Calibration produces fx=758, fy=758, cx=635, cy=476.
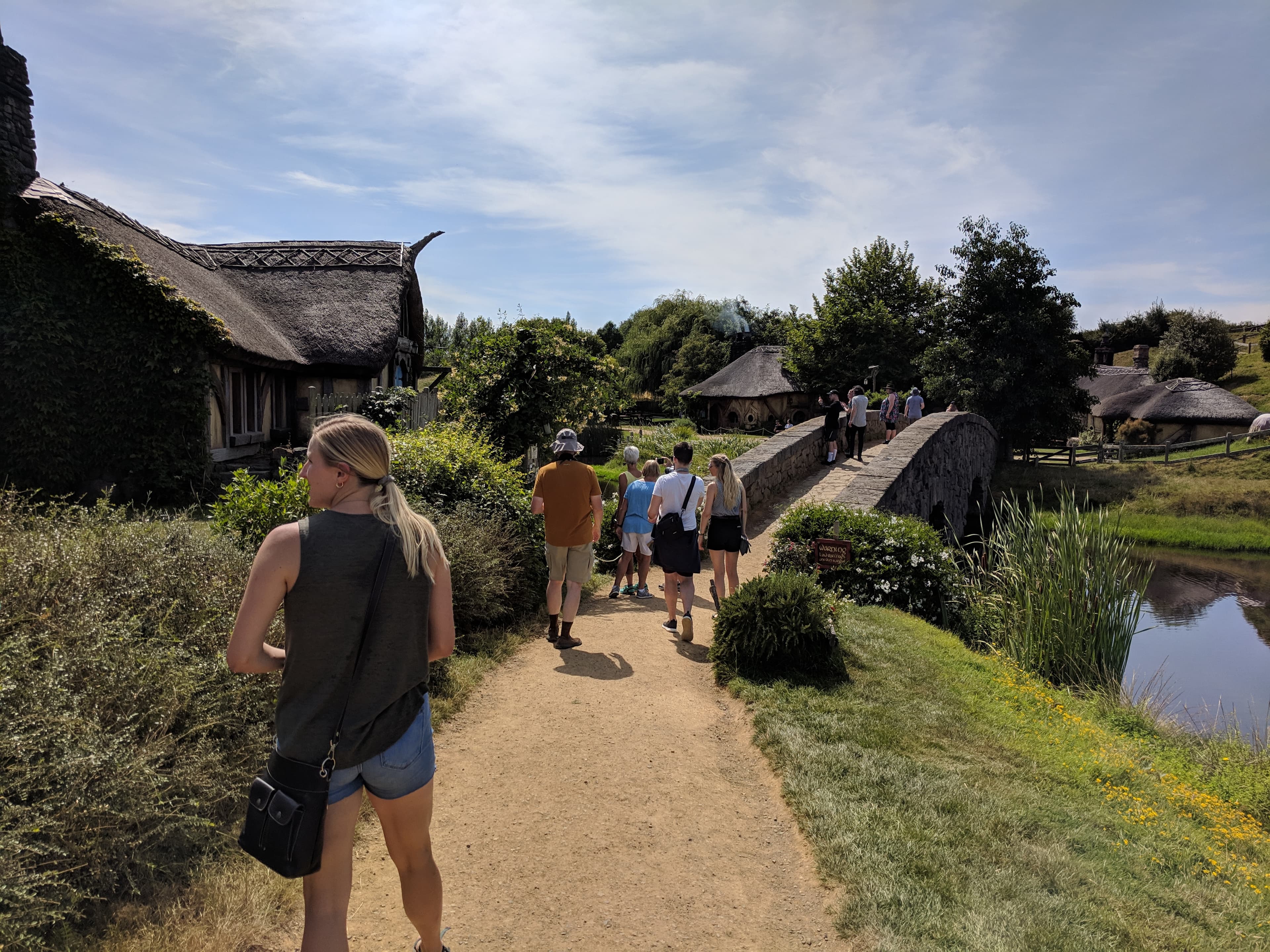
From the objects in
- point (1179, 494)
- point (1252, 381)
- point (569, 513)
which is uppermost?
point (1252, 381)

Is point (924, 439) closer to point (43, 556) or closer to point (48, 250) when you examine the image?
point (43, 556)

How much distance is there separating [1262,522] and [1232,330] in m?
44.0

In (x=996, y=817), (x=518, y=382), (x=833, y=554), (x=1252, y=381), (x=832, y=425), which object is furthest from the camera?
(x=1252, y=381)

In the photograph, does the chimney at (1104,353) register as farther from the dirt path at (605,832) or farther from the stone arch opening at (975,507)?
the dirt path at (605,832)

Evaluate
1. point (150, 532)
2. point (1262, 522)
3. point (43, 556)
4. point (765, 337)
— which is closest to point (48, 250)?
point (150, 532)

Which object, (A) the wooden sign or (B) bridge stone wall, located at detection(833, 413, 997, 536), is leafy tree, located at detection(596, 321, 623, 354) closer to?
(B) bridge stone wall, located at detection(833, 413, 997, 536)

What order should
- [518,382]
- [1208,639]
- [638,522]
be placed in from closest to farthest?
[638,522], [518,382], [1208,639]

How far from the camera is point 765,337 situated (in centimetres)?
5303

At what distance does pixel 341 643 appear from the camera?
220 cm

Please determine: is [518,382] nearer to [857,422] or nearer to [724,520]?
[724,520]

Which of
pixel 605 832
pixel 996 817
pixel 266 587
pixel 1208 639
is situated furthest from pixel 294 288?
pixel 1208 639

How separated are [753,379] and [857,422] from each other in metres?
18.9

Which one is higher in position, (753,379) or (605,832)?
(753,379)

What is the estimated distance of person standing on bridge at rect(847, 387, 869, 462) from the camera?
52.2 ft
